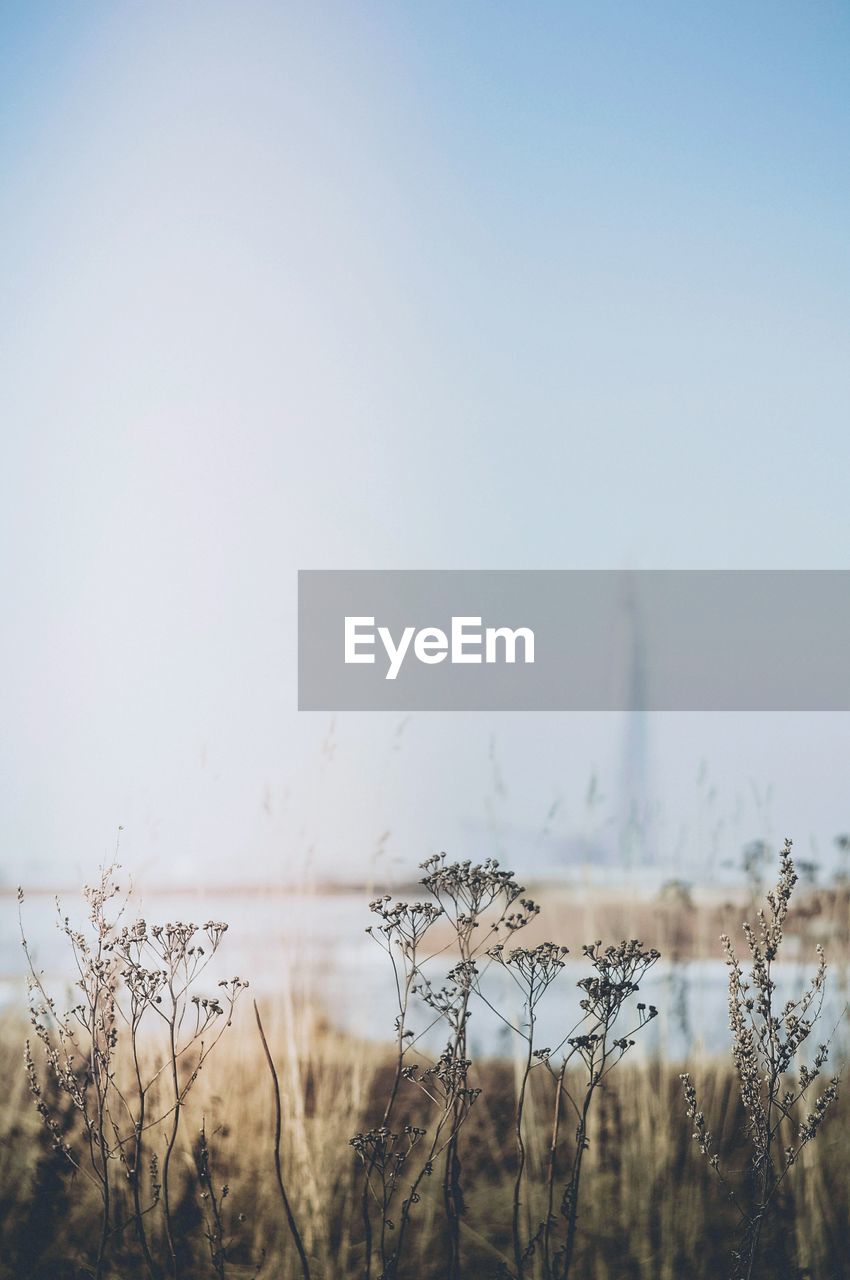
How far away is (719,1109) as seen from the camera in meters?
1.63

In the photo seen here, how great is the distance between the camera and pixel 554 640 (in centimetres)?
170

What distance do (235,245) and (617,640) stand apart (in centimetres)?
97

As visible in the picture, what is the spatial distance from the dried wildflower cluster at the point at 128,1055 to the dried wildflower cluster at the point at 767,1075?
796mm

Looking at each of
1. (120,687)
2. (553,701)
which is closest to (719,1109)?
(553,701)

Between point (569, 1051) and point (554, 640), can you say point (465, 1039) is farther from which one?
point (554, 640)

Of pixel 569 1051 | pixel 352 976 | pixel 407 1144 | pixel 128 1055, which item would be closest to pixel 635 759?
pixel 569 1051

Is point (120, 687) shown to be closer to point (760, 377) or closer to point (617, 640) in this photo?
point (617, 640)

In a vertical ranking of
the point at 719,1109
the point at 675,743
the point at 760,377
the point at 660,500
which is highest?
the point at 760,377

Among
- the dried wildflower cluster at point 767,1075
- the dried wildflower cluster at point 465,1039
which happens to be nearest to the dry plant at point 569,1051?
the dried wildflower cluster at point 465,1039

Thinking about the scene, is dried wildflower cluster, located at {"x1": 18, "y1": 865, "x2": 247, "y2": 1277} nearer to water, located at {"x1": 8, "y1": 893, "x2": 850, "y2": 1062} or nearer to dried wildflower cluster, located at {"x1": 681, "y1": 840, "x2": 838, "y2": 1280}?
water, located at {"x1": 8, "y1": 893, "x2": 850, "y2": 1062}

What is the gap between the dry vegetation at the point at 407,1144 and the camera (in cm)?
158

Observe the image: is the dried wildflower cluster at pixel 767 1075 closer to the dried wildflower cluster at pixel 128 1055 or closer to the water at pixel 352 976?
the water at pixel 352 976

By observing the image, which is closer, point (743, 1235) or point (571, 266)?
point (743, 1235)

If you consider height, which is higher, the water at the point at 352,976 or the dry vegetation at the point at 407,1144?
the water at the point at 352,976
